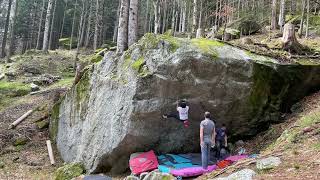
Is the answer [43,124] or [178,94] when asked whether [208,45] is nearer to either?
[178,94]

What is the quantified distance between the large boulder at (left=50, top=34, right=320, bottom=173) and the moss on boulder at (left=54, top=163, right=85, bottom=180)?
36 centimetres

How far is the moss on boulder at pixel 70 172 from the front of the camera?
1369 centimetres

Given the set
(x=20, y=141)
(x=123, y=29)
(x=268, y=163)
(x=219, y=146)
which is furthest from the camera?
(x=20, y=141)

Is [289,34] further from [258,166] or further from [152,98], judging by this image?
[258,166]

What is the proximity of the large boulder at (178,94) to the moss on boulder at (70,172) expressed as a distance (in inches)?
14.0

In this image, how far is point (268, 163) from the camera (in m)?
9.02

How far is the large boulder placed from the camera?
12844 millimetres

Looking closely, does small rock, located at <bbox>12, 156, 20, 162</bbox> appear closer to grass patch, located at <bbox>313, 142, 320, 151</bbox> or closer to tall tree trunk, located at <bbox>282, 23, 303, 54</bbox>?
tall tree trunk, located at <bbox>282, 23, 303, 54</bbox>

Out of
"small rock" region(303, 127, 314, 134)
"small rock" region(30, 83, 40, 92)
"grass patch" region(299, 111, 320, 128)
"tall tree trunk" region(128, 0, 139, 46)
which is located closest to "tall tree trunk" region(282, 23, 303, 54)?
"grass patch" region(299, 111, 320, 128)

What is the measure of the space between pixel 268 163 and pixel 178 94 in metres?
4.66

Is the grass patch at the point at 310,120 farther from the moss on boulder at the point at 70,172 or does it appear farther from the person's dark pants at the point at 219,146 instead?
the moss on boulder at the point at 70,172

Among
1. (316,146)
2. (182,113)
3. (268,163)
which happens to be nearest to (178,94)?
(182,113)

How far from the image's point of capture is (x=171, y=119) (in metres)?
13.2

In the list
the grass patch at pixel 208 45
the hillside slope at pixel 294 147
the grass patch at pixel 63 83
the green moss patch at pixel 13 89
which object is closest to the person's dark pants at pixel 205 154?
the hillside slope at pixel 294 147
